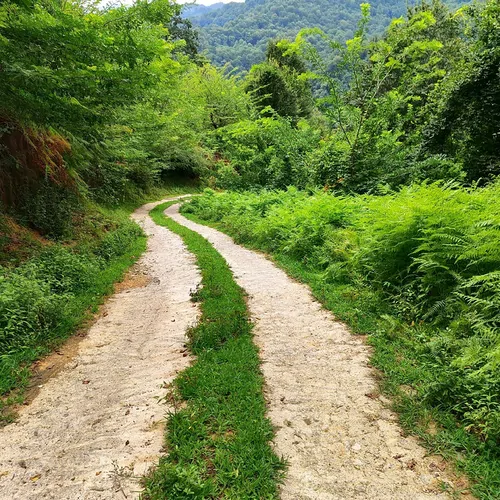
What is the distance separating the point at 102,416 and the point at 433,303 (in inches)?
182

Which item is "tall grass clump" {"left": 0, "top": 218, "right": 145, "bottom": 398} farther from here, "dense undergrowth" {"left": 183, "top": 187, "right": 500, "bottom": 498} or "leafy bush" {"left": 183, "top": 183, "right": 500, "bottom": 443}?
"leafy bush" {"left": 183, "top": 183, "right": 500, "bottom": 443}

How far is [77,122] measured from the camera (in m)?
6.47

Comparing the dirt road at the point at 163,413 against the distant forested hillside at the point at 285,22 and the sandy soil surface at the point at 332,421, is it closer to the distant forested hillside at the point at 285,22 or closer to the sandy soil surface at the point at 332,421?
the sandy soil surface at the point at 332,421

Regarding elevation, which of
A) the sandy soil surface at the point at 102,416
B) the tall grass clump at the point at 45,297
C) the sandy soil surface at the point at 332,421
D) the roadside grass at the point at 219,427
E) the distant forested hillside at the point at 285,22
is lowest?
the sandy soil surface at the point at 332,421

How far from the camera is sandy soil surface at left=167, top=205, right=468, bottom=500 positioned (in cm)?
279

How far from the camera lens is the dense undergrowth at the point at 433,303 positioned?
10.8 feet

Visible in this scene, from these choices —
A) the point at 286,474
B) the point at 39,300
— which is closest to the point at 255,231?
the point at 39,300

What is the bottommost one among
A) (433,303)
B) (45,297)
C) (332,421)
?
(332,421)

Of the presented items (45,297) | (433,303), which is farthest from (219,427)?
(45,297)

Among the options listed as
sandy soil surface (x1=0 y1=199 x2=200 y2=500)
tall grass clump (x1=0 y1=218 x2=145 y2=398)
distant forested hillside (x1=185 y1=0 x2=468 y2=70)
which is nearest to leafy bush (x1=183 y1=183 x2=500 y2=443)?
sandy soil surface (x1=0 y1=199 x2=200 y2=500)

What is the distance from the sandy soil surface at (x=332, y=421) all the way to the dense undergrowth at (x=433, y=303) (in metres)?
0.27

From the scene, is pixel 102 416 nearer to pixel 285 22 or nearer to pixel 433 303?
pixel 433 303

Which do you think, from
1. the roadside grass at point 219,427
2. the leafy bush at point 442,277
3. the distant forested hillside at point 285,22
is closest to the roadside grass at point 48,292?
the roadside grass at point 219,427

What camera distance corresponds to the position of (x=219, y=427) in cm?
339
